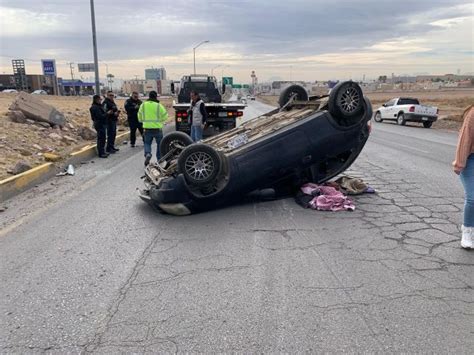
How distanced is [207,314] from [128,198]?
4.47 m

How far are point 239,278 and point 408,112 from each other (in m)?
25.1

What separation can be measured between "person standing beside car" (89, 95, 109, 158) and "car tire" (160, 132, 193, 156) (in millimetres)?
4749

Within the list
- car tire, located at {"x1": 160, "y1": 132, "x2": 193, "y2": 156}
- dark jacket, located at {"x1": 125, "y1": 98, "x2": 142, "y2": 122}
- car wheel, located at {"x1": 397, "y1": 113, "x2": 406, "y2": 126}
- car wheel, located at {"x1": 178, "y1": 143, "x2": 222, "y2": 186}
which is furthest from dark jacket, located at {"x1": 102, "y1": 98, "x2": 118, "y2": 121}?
car wheel, located at {"x1": 397, "y1": 113, "x2": 406, "y2": 126}

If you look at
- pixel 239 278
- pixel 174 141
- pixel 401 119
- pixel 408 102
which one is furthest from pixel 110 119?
pixel 408 102

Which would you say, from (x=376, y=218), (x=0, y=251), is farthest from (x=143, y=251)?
(x=376, y=218)

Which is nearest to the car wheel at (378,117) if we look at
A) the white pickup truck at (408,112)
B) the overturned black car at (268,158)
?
the white pickup truck at (408,112)

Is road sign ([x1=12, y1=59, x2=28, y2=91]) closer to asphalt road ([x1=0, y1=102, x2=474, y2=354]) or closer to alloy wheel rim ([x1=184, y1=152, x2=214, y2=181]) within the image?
alloy wheel rim ([x1=184, y1=152, x2=214, y2=181])

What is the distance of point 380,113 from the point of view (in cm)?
3038

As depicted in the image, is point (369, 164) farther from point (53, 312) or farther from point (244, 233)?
point (53, 312)

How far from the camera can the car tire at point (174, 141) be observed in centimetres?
822

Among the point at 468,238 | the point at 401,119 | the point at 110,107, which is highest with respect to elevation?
the point at 110,107

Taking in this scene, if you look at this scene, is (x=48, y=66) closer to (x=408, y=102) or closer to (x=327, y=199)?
(x=408, y=102)

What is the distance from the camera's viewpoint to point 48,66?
9244cm

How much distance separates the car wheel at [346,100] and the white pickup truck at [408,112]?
21.1 metres
